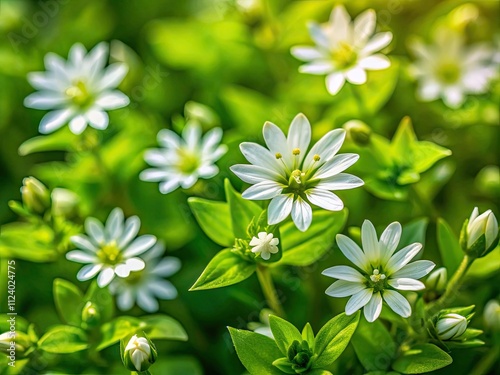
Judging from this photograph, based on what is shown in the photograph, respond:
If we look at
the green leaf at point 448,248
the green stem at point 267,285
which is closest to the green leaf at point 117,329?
the green stem at point 267,285

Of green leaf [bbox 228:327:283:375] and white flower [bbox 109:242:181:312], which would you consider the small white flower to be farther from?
white flower [bbox 109:242:181:312]

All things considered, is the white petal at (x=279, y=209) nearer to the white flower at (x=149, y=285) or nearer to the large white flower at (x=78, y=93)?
the white flower at (x=149, y=285)

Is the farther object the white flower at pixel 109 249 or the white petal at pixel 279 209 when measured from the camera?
the white flower at pixel 109 249

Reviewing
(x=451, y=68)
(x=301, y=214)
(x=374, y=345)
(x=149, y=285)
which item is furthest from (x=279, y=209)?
(x=451, y=68)

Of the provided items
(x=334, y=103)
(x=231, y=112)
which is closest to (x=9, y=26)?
(x=231, y=112)

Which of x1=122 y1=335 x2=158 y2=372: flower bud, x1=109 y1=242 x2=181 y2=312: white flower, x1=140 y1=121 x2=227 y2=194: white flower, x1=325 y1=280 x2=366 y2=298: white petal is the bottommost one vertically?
x1=122 y1=335 x2=158 y2=372: flower bud

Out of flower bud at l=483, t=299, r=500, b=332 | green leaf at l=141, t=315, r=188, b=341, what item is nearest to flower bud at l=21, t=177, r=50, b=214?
green leaf at l=141, t=315, r=188, b=341

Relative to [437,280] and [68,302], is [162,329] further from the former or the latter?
[437,280]
